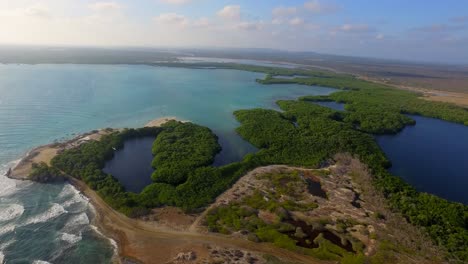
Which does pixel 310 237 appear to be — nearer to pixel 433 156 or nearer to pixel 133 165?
pixel 133 165

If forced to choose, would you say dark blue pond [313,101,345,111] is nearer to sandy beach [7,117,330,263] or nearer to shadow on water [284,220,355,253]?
shadow on water [284,220,355,253]

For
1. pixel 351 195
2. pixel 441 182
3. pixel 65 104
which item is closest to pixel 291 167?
pixel 351 195

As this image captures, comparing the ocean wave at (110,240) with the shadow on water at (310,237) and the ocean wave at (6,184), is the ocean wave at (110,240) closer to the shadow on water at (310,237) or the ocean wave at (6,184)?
the ocean wave at (6,184)

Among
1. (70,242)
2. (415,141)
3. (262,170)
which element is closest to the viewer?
(70,242)

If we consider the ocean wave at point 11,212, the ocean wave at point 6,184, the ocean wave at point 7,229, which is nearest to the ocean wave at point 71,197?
the ocean wave at point 11,212

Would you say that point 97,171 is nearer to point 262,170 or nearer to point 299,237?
point 262,170

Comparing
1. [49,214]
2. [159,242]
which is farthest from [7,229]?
[159,242]
